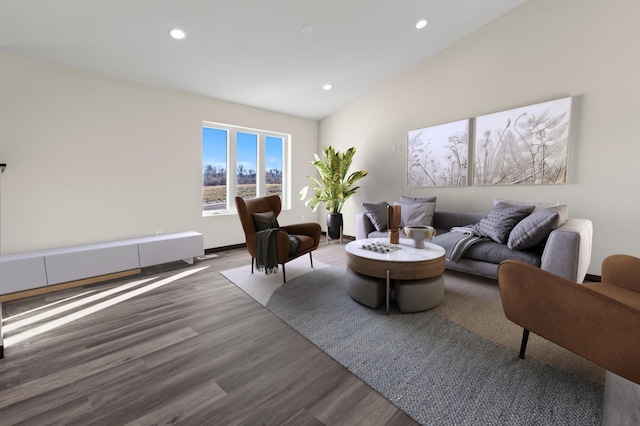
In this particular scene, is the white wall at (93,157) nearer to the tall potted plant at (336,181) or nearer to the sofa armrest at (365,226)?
the tall potted plant at (336,181)

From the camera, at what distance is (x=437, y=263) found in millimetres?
2404

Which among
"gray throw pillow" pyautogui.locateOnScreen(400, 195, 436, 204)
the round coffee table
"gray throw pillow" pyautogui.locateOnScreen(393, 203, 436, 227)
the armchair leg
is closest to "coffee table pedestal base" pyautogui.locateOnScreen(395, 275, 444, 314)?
the round coffee table

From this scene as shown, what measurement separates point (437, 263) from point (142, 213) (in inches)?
158

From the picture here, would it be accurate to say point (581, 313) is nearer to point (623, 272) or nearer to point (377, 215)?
point (623, 272)

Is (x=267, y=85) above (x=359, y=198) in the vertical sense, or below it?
above

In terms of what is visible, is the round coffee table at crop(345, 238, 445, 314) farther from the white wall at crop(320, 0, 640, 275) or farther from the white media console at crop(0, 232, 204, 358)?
Answer: the white media console at crop(0, 232, 204, 358)

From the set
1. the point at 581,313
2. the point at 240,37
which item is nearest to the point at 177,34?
the point at 240,37

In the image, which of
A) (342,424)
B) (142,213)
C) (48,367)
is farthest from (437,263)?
(142,213)

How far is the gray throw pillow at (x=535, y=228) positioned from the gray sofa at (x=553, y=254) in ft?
0.16

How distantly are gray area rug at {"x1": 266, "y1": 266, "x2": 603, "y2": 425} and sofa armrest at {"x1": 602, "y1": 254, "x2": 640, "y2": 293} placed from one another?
0.75m

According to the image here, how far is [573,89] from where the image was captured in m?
3.19

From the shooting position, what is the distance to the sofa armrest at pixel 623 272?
175cm

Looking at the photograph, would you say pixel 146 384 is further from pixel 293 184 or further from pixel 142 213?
pixel 293 184

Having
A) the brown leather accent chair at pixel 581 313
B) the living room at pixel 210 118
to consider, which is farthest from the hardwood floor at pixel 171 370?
the living room at pixel 210 118
